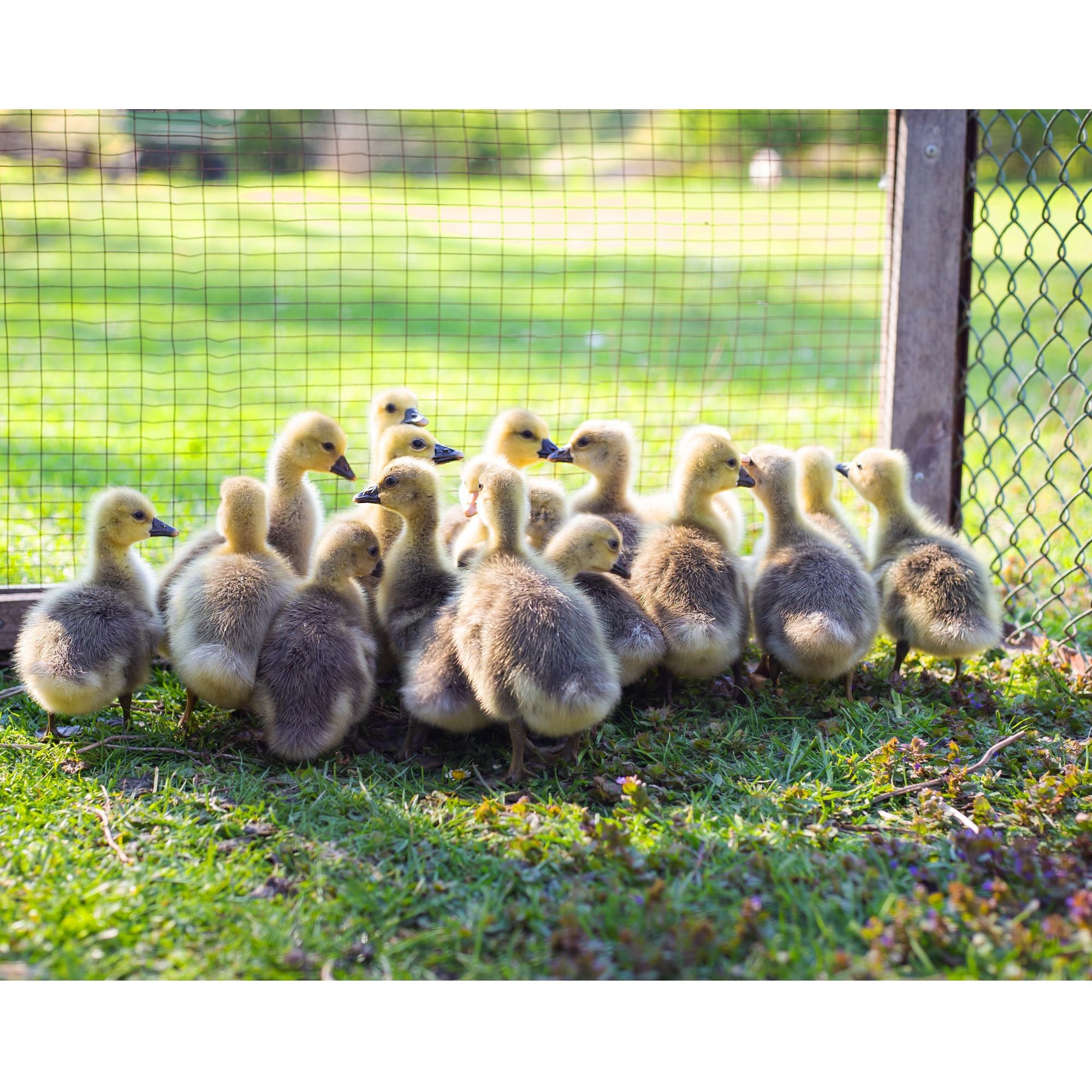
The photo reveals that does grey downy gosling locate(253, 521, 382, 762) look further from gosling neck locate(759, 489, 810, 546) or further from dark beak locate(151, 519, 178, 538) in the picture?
gosling neck locate(759, 489, 810, 546)

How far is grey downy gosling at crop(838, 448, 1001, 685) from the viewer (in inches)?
191

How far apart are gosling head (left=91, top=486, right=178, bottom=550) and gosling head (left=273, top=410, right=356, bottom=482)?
77 centimetres

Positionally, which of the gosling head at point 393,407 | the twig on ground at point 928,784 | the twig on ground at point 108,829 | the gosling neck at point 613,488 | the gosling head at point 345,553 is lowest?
the twig on ground at point 108,829

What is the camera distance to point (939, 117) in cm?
561

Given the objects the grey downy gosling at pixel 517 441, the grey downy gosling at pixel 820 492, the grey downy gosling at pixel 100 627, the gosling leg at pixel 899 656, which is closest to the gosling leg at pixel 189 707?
the grey downy gosling at pixel 100 627

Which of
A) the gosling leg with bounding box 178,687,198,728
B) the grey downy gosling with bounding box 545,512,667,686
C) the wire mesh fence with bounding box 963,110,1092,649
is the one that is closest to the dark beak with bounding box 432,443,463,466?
the grey downy gosling with bounding box 545,512,667,686

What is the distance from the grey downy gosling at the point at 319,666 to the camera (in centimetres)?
424

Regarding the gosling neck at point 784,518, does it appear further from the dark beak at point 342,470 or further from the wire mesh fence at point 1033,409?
the dark beak at point 342,470

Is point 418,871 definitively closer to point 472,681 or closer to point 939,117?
point 472,681

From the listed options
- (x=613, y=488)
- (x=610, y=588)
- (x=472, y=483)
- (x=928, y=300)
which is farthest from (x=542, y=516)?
(x=928, y=300)

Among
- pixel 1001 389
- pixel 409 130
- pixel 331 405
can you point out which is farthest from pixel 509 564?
pixel 409 130

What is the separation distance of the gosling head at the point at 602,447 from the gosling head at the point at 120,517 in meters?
1.98

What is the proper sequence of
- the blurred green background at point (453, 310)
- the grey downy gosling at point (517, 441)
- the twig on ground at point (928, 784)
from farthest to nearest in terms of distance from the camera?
the blurred green background at point (453, 310), the grey downy gosling at point (517, 441), the twig on ground at point (928, 784)

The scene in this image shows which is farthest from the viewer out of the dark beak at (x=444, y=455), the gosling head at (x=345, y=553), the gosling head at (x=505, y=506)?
the dark beak at (x=444, y=455)
